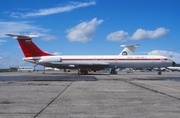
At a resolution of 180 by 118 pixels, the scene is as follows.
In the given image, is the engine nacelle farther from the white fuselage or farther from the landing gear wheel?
the landing gear wheel

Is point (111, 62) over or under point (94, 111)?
over

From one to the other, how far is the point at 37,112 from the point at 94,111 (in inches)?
64.4

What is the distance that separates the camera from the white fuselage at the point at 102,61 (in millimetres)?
49469

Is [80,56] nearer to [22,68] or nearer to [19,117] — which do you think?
[19,117]

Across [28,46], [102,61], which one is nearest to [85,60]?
[102,61]

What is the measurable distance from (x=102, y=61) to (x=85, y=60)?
3.29 metres

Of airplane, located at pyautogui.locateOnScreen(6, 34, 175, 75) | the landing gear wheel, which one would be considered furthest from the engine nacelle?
the landing gear wheel

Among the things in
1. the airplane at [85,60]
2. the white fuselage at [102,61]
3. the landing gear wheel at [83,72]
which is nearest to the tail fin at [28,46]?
the airplane at [85,60]

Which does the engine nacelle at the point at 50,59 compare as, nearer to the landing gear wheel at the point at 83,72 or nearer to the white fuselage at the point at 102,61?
the white fuselage at the point at 102,61

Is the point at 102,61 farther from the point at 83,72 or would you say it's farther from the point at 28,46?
the point at 28,46

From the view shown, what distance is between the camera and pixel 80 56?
5128cm

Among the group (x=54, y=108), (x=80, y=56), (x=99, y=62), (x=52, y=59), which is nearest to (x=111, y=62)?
(x=99, y=62)

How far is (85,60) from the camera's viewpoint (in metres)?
50.7

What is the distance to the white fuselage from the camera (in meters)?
49.5
